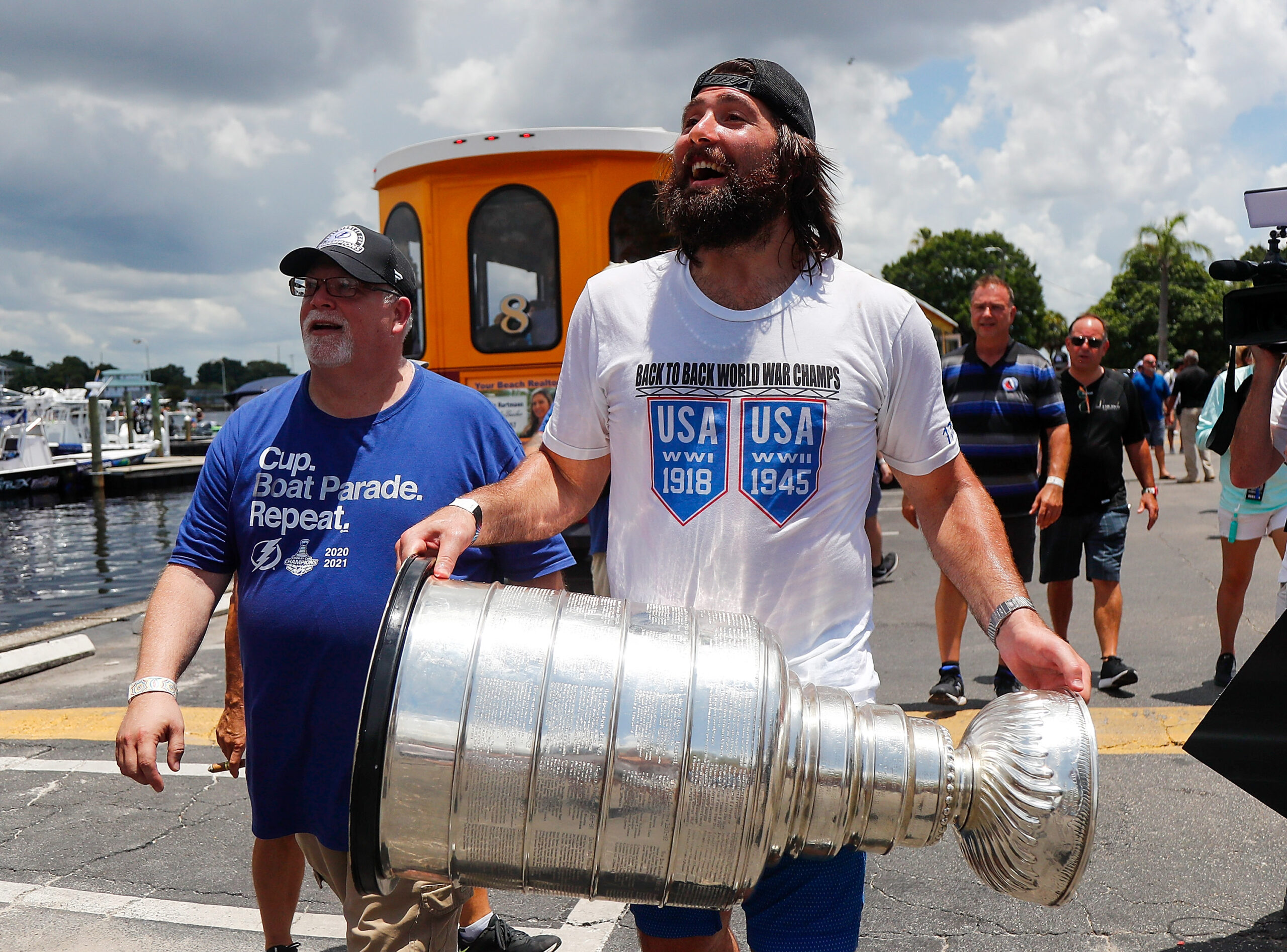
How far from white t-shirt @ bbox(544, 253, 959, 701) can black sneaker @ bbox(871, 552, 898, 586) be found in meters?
7.06

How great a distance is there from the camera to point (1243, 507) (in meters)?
5.57

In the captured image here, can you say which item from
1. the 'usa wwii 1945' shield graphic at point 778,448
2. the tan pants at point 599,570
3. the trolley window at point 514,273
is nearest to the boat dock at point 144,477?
the trolley window at point 514,273

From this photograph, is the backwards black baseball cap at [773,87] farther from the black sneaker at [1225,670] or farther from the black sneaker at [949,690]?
the black sneaker at [1225,670]

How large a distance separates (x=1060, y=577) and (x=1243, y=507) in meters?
0.98

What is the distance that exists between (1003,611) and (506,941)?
1960 millimetres

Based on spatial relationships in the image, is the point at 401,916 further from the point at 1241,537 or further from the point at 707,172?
the point at 1241,537

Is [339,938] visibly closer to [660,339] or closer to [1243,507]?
[660,339]

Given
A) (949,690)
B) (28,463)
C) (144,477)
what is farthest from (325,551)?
(144,477)

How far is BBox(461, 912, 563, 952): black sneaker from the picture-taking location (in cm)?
309

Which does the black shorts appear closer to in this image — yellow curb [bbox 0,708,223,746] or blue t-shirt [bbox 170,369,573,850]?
blue t-shirt [bbox 170,369,573,850]

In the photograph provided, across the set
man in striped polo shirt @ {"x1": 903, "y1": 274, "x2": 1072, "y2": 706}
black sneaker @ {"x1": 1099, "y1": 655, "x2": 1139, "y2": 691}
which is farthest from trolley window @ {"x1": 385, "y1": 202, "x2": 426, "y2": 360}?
black sneaker @ {"x1": 1099, "y1": 655, "x2": 1139, "y2": 691}

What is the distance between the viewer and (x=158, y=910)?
352cm

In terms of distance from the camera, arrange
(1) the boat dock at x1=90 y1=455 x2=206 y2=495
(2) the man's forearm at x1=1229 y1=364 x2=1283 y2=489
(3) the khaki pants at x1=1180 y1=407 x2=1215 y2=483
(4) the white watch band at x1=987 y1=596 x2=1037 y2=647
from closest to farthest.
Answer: (4) the white watch band at x1=987 y1=596 x2=1037 y2=647 → (2) the man's forearm at x1=1229 y1=364 x2=1283 y2=489 → (3) the khaki pants at x1=1180 y1=407 x2=1215 y2=483 → (1) the boat dock at x1=90 y1=455 x2=206 y2=495

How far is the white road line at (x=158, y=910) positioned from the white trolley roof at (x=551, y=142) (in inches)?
213
